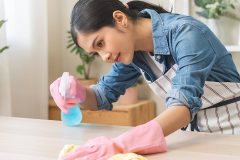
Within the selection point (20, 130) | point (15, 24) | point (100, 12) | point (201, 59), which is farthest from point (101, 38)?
point (15, 24)

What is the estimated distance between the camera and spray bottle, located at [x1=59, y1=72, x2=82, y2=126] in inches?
42.6

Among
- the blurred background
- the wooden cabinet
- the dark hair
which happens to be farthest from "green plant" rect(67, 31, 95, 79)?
the dark hair

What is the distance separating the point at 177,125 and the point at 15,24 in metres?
1.54

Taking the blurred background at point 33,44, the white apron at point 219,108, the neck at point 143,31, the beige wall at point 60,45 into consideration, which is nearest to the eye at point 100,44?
the neck at point 143,31

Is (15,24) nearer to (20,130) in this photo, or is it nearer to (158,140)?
(20,130)

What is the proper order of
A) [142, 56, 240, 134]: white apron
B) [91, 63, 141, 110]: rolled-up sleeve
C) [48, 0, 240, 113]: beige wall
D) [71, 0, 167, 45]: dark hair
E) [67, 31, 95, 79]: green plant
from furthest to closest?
[48, 0, 240, 113]: beige wall, [67, 31, 95, 79]: green plant, [91, 63, 141, 110]: rolled-up sleeve, [142, 56, 240, 134]: white apron, [71, 0, 167, 45]: dark hair

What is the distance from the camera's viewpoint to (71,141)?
94 centimetres

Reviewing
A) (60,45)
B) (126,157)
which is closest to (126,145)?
(126,157)

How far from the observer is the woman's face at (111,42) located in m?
0.96

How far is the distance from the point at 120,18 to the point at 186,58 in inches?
8.1

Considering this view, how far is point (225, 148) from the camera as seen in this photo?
841 millimetres

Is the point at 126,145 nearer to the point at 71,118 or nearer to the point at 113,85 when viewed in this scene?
the point at 71,118

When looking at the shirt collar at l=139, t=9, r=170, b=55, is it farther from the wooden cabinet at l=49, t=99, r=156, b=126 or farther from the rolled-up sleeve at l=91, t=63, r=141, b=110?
the wooden cabinet at l=49, t=99, r=156, b=126

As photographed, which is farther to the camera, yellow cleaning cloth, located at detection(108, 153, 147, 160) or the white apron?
the white apron
